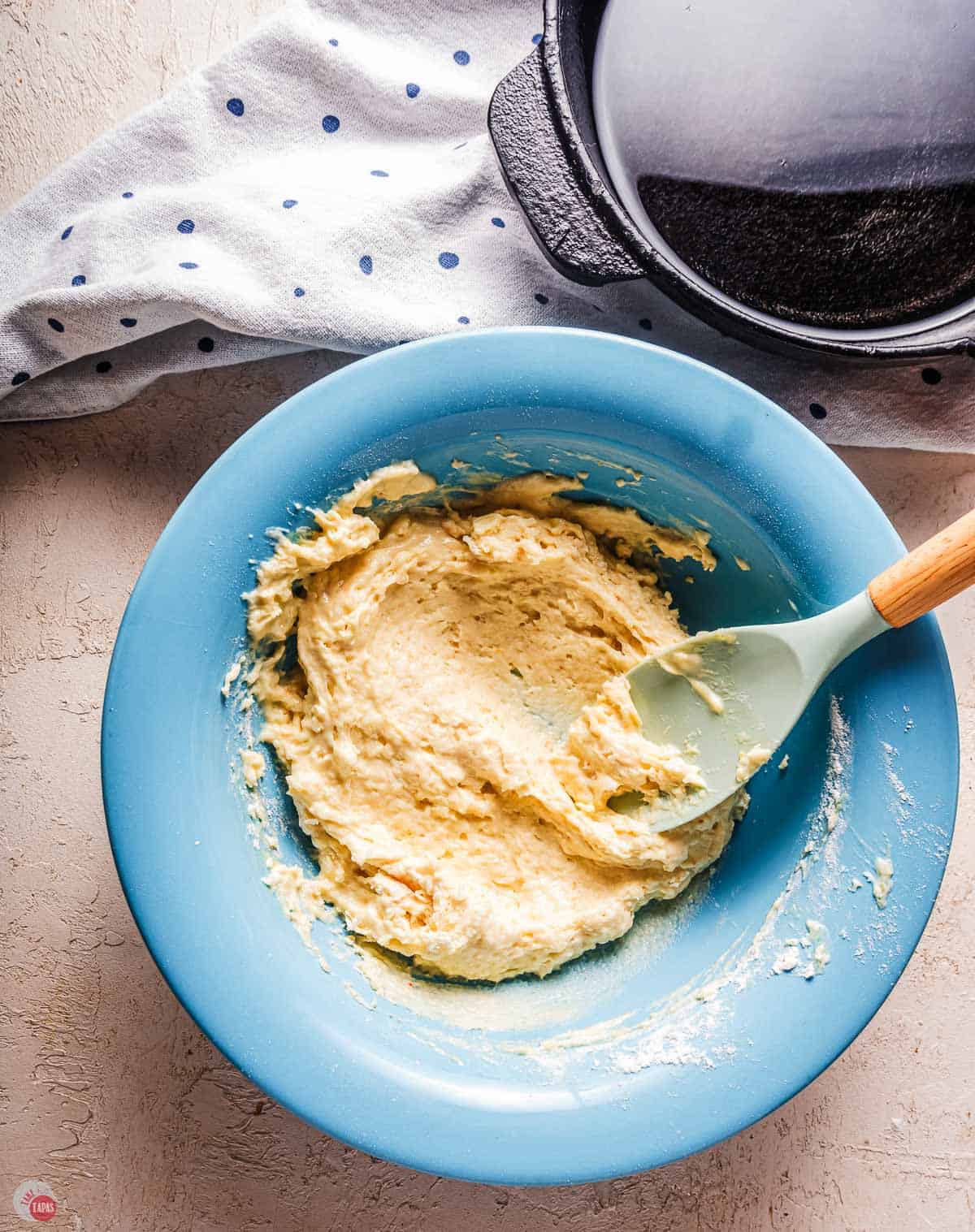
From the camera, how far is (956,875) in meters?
1.14

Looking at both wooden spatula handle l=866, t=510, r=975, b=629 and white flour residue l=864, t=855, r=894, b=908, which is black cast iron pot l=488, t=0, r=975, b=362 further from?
white flour residue l=864, t=855, r=894, b=908

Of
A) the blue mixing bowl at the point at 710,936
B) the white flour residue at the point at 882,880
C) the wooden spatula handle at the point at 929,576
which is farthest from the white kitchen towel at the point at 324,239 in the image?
the white flour residue at the point at 882,880

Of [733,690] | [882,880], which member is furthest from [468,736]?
[882,880]

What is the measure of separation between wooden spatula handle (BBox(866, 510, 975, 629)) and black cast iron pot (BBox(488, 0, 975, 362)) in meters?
0.25

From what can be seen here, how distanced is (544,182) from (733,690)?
544 mm

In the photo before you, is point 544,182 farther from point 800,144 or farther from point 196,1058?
point 196,1058

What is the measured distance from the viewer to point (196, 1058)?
1.13m

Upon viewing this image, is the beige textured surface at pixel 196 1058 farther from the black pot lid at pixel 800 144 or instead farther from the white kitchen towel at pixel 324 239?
the black pot lid at pixel 800 144

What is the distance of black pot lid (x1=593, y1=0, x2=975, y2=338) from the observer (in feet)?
3.24

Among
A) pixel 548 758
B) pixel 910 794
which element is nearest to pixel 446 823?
pixel 548 758

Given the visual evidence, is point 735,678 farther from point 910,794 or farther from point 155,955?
point 155,955

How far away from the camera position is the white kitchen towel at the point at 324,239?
1089 mm

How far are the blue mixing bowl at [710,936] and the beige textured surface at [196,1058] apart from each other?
291 mm

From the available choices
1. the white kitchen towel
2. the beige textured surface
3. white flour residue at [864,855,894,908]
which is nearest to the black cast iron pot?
the white kitchen towel
